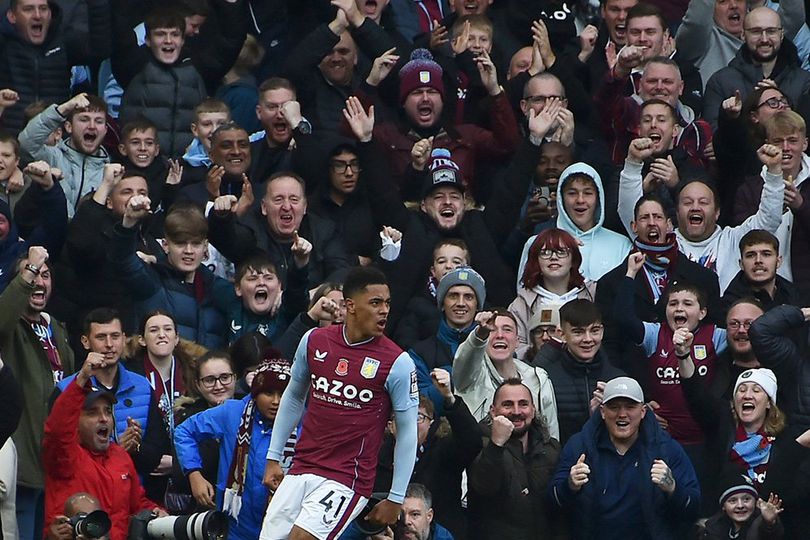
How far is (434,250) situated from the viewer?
16281 millimetres

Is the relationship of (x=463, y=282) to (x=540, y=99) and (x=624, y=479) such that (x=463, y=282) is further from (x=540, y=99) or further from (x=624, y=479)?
(x=540, y=99)

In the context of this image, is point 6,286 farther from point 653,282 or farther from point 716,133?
point 716,133

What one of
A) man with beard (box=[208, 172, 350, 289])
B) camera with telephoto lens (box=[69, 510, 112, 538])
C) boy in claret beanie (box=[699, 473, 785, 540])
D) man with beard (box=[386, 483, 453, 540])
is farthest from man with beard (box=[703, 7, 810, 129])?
camera with telephoto lens (box=[69, 510, 112, 538])

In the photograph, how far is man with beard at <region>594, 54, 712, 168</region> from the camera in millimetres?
18109

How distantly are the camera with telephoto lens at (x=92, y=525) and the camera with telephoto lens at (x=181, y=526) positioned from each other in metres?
0.26

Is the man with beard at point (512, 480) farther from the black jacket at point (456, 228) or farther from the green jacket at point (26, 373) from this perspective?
the green jacket at point (26, 373)

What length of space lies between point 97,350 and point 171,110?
4241mm

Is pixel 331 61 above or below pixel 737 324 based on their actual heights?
above

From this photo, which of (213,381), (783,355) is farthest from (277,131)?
(783,355)

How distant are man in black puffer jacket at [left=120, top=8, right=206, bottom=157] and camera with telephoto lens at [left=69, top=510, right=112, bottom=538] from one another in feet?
18.1

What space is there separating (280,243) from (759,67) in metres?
4.82

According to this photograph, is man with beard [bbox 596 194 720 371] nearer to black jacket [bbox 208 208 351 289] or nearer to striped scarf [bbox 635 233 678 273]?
striped scarf [bbox 635 233 678 273]

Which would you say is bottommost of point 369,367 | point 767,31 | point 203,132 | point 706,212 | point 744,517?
point 744,517

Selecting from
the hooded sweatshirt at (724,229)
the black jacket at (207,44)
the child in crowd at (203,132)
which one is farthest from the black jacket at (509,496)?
the black jacket at (207,44)
